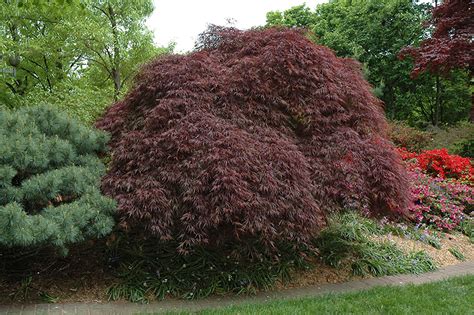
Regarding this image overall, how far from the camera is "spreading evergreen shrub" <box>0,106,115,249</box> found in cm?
382

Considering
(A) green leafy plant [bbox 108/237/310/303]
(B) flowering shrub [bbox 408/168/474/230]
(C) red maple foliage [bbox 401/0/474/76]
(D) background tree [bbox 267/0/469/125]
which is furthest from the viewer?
(D) background tree [bbox 267/0/469/125]

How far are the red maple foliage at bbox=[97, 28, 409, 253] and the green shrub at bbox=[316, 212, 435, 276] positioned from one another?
74cm

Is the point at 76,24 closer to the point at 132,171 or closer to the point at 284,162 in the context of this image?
the point at 132,171

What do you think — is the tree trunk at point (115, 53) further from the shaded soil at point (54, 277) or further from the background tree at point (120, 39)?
the shaded soil at point (54, 277)

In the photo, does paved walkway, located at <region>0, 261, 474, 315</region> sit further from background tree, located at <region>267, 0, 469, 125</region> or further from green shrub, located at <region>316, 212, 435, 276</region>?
background tree, located at <region>267, 0, 469, 125</region>

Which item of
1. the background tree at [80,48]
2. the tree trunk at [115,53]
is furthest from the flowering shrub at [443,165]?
Result: the tree trunk at [115,53]

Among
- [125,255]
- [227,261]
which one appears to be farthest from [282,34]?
[125,255]

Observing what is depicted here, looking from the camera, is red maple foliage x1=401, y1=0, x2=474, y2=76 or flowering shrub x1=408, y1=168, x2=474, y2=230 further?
red maple foliage x1=401, y1=0, x2=474, y2=76

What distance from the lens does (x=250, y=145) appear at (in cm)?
468

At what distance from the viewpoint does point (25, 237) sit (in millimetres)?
3697

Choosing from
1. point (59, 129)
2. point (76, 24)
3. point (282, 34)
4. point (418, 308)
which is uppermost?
point (76, 24)

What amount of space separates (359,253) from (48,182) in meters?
3.97

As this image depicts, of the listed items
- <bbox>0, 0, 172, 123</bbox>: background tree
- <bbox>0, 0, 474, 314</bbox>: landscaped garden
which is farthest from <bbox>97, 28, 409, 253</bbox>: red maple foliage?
<bbox>0, 0, 172, 123</bbox>: background tree

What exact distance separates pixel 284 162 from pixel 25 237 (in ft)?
8.33
